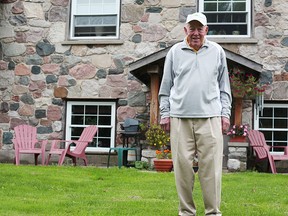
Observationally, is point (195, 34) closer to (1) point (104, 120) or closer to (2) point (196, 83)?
(2) point (196, 83)

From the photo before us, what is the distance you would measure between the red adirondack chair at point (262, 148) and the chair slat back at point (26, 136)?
4300 mm

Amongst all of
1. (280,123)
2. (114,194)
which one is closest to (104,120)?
(280,123)

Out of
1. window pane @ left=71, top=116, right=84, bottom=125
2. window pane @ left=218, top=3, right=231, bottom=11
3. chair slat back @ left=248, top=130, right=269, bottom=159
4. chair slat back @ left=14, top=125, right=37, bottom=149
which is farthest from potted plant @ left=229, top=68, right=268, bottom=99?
chair slat back @ left=14, top=125, right=37, bottom=149

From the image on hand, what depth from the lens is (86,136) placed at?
36.3 ft

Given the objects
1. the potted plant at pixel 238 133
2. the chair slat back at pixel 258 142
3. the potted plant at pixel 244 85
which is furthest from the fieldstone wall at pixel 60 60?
the chair slat back at pixel 258 142

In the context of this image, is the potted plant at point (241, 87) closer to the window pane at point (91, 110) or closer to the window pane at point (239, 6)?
the window pane at point (239, 6)

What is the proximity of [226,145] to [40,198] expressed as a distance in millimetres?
5664

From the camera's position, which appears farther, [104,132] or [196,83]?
[104,132]

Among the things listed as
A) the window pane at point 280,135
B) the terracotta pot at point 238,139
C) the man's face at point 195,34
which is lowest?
the terracotta pot at point 238,139

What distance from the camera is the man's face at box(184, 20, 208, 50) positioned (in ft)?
14.1

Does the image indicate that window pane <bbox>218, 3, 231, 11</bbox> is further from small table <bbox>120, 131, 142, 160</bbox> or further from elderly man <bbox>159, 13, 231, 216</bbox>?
elderly man <bbox>159, 13, 231, 216</bbox>

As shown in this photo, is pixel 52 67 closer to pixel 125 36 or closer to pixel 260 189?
pixel 125 36

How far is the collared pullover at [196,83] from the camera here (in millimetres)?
4281

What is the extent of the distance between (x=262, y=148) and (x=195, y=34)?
6817 millimetres
